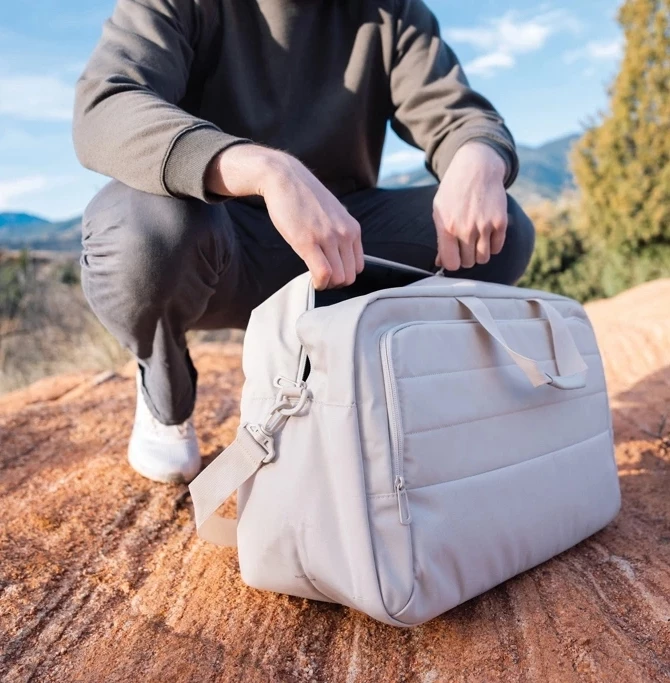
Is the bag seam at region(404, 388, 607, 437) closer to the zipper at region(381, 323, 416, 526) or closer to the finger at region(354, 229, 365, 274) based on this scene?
the zipper at region(381, 323, 416, 526)

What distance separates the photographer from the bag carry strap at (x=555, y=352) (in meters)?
1.09

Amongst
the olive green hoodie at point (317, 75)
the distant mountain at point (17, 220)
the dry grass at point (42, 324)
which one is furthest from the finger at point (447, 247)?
the distant mountain at point (17, 220)

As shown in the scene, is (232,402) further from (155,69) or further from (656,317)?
(656,317)

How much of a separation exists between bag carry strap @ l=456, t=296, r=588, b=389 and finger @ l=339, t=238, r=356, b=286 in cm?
20

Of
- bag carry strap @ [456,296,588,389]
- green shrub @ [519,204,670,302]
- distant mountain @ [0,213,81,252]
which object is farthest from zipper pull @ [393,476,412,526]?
distant mountain @ [0,213,81,252]

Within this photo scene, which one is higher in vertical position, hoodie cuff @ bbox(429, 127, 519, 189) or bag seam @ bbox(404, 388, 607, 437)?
hoodie cuff @ bbox(429, 127, 519, 189)

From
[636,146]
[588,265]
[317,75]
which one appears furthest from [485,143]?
[636,146]

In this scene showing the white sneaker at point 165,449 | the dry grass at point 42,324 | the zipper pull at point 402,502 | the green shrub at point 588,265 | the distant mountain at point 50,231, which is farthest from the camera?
the distant mountain at point 50,231

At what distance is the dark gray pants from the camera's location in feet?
4.39

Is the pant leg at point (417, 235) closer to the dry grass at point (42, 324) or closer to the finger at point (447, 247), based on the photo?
the finger at point (447, 247)

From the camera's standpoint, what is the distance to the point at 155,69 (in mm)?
1426

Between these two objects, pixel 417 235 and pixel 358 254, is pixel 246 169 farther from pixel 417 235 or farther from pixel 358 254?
pixel 417 235

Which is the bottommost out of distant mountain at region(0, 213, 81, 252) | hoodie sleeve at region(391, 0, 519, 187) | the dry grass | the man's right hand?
distant mountain at region(0, 213, 81, 252)

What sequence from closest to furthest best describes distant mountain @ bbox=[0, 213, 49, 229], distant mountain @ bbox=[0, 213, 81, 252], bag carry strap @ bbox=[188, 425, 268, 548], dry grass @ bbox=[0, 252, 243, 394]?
Answer: bag carry strap @ bbox=[188, 425, 268, 548], dry grass @ bbox=[0, 252, 243, 394], distant mountain @ bbox=[0, 213, 49, 229], distant mountain @ bbox=[0, 213, 81, 252]
